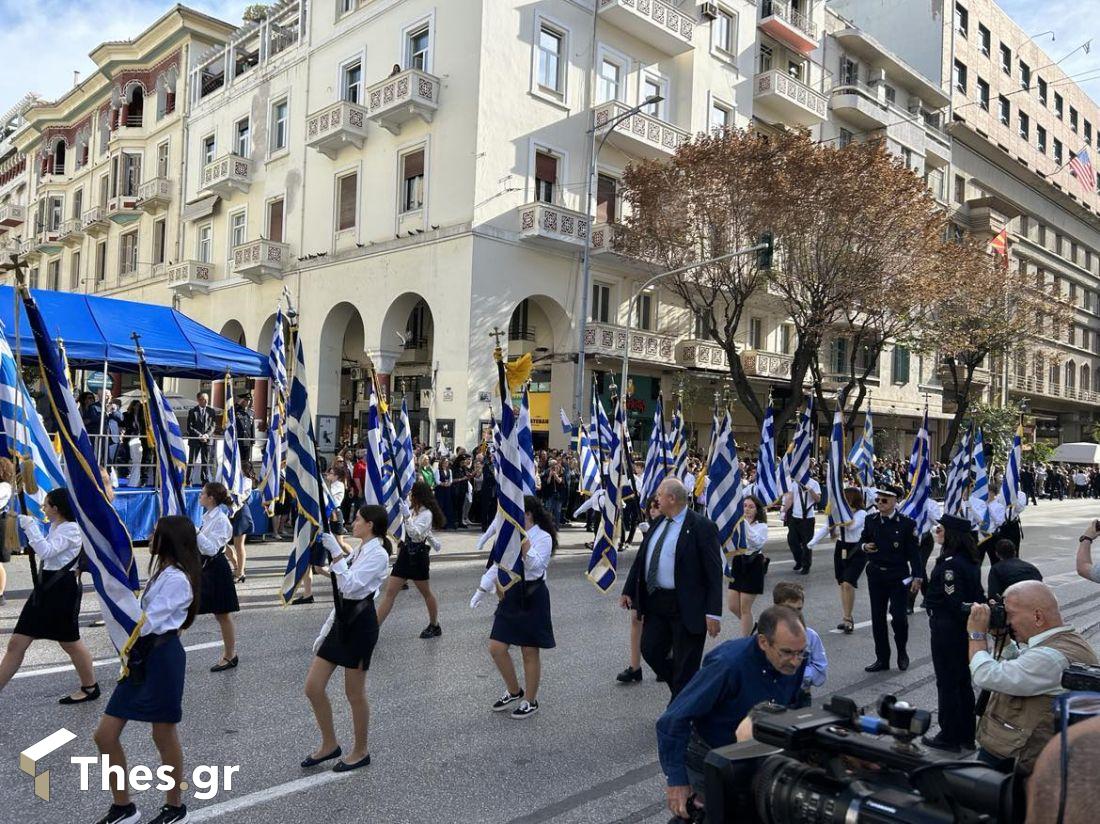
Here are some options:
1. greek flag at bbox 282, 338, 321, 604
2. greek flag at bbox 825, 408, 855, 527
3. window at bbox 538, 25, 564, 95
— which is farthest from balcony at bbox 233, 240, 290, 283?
greek flag at bbox 282, 338, 321, 604

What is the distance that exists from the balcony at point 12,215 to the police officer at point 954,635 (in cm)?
5936

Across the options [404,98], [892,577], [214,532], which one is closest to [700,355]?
[404,98]

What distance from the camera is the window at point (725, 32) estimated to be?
30.9 meters

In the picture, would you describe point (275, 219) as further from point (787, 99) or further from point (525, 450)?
point (525, 450)

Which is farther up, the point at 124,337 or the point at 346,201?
the point at 346,201

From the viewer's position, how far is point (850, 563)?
9.28 metres

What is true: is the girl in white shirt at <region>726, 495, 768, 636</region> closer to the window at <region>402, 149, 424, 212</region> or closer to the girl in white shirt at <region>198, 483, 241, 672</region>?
the girl in white shirt at <region>198, 483, 241, 672</region>

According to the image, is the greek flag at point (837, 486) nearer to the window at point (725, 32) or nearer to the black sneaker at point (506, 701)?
the black sneaker at point (506, 701)

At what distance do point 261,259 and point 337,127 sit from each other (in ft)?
19.3

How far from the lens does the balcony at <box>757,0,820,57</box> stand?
32.8 metres

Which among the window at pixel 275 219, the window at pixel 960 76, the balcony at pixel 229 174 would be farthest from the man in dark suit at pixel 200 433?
the window at pixel 960 76

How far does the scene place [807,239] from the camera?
24828 mm

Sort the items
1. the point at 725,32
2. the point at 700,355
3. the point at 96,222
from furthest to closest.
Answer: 1. the point at 96,222
2. the point at 725,32
3. the point at 700,355

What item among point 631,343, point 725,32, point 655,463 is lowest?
point 655,463
